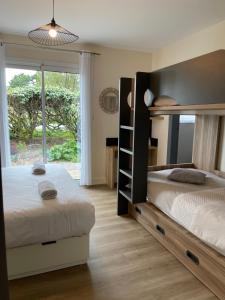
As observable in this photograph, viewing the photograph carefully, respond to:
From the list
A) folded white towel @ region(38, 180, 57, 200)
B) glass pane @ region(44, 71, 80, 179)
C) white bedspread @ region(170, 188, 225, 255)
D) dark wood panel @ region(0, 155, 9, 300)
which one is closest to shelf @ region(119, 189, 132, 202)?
white bedspread @ region(170, 188, 225, 255)

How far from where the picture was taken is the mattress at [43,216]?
1.75m

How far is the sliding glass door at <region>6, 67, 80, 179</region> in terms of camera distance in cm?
385

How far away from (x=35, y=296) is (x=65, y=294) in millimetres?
216

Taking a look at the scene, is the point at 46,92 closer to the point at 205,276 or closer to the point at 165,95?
the point at 165,95

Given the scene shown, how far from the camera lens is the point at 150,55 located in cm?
448

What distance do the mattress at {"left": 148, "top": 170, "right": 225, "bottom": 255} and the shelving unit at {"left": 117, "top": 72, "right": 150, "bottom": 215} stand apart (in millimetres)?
166

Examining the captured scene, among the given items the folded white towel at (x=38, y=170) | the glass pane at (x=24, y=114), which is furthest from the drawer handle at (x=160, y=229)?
the glass pane at (x=24, y=114)

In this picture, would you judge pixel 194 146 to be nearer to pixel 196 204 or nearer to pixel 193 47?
pixel 193 47

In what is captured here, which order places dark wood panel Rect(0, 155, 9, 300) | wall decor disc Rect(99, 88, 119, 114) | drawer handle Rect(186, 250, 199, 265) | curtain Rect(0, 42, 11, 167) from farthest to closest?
wall decor disc Rect(99, 88, 119, 114) → curtain Rect(0, 42, 11, 167) → drawer handle Rect(186, 250, 199, 265) → dark wood panel Rect(0, 155, 9, 300)

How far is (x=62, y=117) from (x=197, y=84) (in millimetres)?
2831

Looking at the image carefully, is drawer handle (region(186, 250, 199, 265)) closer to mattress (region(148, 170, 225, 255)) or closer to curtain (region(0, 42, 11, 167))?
mattress (region(148, 170, 225, 255))

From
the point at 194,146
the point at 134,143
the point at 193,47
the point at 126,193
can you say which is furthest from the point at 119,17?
the point at 126,193

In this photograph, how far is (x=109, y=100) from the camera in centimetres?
430

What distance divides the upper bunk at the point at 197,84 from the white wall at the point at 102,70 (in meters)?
2.07
